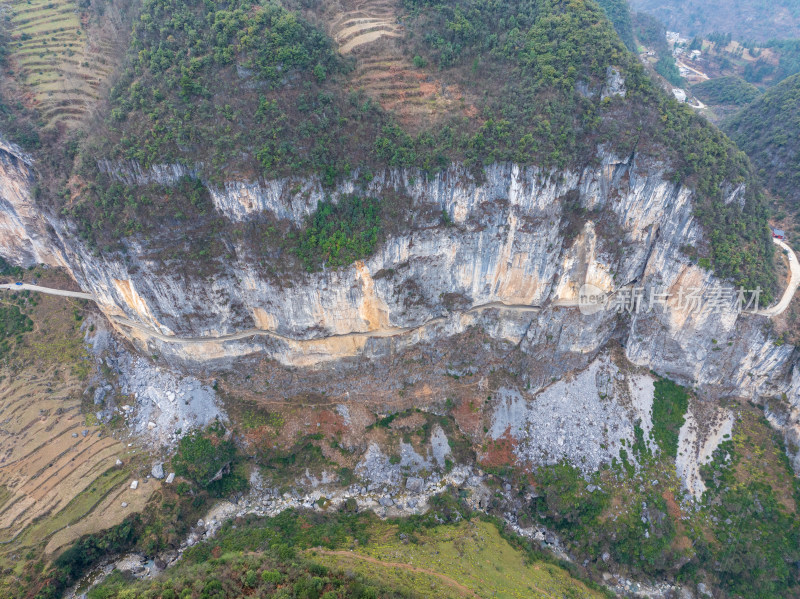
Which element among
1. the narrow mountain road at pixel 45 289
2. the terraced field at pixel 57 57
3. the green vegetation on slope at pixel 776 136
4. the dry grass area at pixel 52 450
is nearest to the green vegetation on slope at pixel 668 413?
the green vegetation on slope at pixel 776 136

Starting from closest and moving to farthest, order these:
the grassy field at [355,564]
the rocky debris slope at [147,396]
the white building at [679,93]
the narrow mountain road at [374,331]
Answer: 1. the grassy field at [355,564]
2. the narrow mountain road at [374,331]
3. the rocky debris slope at [147,396]
4. the white building at [679,93]

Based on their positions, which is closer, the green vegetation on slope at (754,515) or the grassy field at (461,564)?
the grassy field at (461,564)

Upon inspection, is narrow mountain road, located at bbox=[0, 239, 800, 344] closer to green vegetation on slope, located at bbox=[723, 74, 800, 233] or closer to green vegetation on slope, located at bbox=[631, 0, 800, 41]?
green vegetation on slope, located at bbox=[723, 74, 800, 233]

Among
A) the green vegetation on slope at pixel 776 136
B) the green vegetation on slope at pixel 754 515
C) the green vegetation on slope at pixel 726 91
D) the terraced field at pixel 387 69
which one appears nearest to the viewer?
the green vegetation on slope at pixel 754 515

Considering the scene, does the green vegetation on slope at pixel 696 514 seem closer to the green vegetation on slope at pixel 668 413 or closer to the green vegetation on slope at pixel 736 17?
the green vegetation on slope at pixel 668 413

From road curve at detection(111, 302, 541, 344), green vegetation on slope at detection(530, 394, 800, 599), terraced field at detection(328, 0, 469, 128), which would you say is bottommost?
green vegetation on slope at detection(530, 394, 800, 599)

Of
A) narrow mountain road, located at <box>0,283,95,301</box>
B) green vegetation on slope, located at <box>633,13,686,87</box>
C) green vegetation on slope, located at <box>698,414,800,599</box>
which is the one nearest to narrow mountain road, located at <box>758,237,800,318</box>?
green vegetation on slope, located at <box>698,414,800,599</box>
